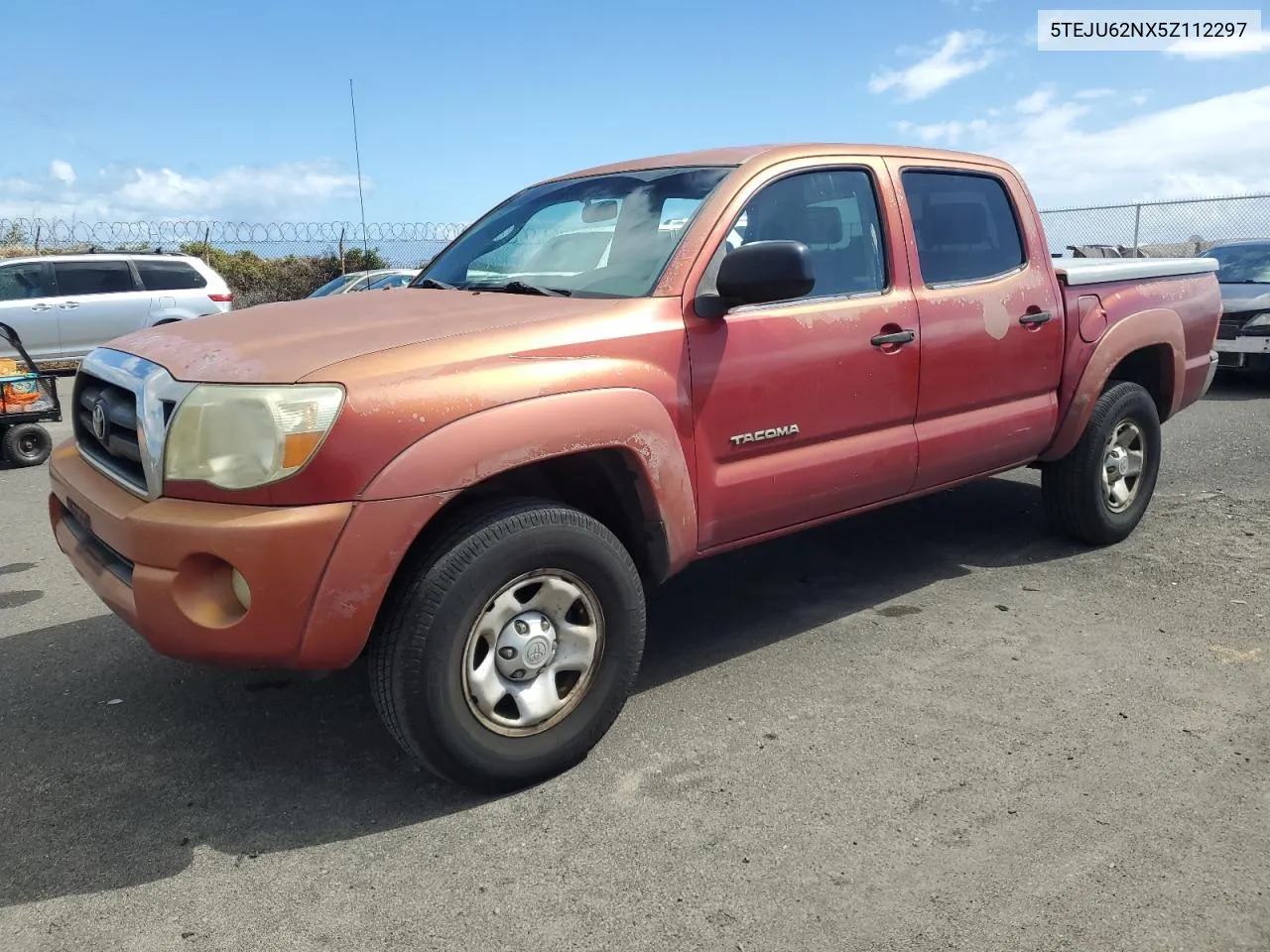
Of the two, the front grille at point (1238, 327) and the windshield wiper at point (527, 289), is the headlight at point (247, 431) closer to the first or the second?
the windshield wiper at point (527, 289)

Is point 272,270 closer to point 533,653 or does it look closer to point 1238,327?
point 1238,327

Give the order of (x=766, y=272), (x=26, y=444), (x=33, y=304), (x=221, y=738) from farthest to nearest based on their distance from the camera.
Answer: (x=33, y=304)
(x=26, y=444)
(x=221, y=738)
(x=766, y=272)

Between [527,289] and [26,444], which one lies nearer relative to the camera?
[527,289]

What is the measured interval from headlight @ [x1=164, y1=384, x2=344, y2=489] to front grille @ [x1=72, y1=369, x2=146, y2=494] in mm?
241

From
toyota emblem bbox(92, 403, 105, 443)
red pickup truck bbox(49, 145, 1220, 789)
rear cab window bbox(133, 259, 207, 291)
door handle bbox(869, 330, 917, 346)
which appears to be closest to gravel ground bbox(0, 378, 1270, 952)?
red pickup truck bbox(49, 145, 1220, 789)

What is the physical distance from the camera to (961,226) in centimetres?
433

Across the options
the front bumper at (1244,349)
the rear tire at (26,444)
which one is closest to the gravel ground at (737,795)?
the rear tire at (26,444)

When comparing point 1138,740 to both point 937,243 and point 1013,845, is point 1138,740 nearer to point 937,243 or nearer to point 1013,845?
point 1013,845

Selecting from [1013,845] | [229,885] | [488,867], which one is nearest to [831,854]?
[1013,845]

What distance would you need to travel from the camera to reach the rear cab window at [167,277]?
14125 millimetres

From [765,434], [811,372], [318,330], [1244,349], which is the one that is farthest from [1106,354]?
[1244,349]

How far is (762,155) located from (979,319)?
1.17 meters

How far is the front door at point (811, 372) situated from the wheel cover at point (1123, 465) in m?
1.58

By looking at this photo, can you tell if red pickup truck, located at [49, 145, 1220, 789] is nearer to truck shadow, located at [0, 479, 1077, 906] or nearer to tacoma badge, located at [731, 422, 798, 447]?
tacoma badge, located at [731, 422, 798, 447]
